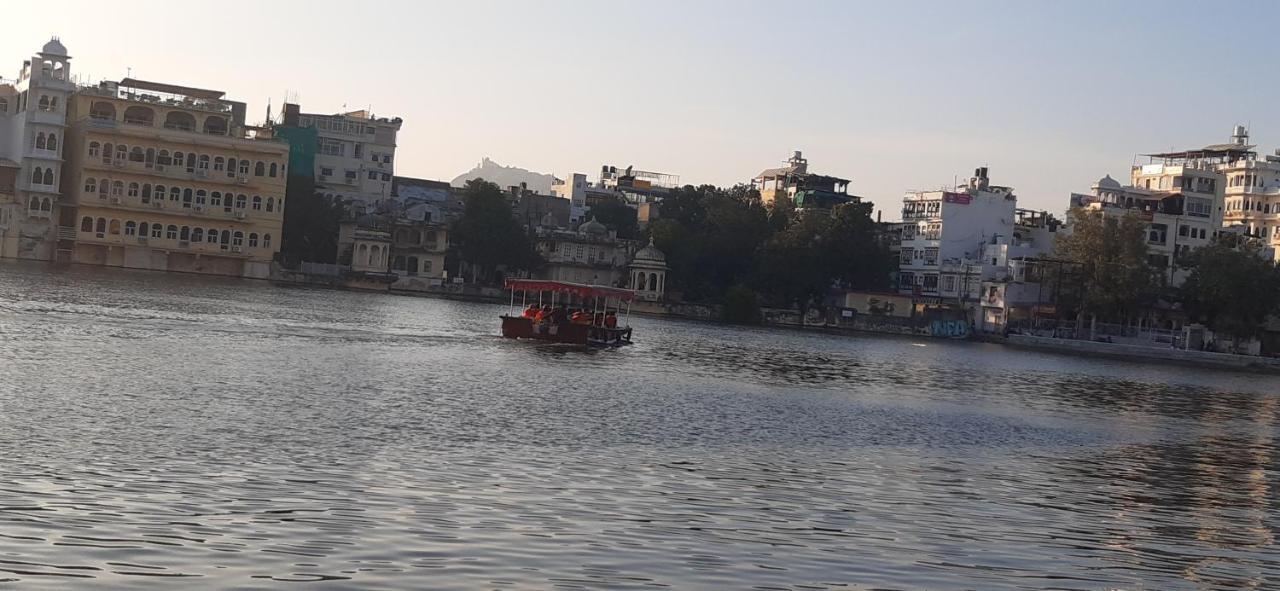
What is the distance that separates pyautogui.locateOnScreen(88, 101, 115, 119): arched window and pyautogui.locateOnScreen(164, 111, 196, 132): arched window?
Answer: 134 inches

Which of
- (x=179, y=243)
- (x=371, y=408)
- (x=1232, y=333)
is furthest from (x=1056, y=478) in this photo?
(x=179, y=243)

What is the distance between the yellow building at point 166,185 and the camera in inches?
3844

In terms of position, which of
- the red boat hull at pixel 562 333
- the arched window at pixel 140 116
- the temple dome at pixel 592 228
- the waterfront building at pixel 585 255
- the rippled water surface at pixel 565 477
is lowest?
the rippled water surface at pixel 565 477

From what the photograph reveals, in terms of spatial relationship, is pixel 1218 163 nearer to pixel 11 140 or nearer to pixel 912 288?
pixel 912 288

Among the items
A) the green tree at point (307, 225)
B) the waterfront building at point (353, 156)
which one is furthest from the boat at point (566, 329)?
the waterfront building at point (353, 156)

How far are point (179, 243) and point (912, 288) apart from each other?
1984 inches

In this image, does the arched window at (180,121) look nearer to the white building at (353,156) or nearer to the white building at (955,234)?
the white building at (353,156)

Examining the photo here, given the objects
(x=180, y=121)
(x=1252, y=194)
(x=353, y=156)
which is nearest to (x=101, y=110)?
(x=180, y=121)

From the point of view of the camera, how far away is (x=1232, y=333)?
94.1 meters

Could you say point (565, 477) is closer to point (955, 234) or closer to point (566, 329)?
point (566, 329)

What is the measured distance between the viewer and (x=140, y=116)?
100312mm

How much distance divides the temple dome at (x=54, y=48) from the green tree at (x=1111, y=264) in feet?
208

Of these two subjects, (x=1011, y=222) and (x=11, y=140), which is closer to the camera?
(x=11, y=140)

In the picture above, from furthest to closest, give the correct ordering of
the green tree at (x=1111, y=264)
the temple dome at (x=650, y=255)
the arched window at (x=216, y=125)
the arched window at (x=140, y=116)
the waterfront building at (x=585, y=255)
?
1. the waterfront building at (x=585, y=255)
2. the temple dome at (x=650, y=255)
3. the arched window at (x=216, y=125)
4. the arched window at (x=140, y=116)
5. the green tree at (x=1111, y=264)
